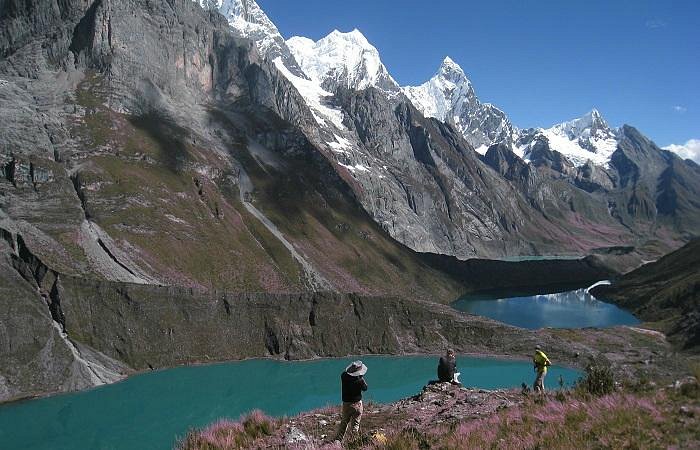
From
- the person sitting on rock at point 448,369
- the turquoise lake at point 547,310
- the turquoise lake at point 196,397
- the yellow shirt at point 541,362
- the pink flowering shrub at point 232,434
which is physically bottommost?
the turquoise lake at point 196,397

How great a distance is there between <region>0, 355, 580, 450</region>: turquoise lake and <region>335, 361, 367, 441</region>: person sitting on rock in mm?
35799

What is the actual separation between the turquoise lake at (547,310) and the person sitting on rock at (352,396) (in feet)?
370

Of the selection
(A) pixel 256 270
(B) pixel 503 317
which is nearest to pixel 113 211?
(A) pixel 256 270

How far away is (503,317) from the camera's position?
435ft

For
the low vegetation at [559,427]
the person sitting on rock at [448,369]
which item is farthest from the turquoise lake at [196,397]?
the low vegetation at [559,427]

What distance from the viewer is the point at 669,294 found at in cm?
12950

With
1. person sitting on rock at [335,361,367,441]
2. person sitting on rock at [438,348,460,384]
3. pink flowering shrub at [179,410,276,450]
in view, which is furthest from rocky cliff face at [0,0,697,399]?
person sitting on rock at [335,361,367,441]

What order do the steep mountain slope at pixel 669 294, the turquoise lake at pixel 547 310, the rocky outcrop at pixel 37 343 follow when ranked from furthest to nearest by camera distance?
1. the turquoise lake at pixel 547 310
2. the steep mountain slope at pixel 669 294
3. the rocky outcrop at pixel 37 343

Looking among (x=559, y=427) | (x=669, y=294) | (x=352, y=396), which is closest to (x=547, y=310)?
(x=669, y=294)

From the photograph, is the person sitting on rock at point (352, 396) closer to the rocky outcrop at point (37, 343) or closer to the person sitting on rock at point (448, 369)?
the person sitting on rock at point (448, 369)

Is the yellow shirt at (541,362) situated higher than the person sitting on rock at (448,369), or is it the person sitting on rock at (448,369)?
the yellow shirt at (541,362)

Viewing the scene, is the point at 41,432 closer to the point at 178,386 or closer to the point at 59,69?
the point at 178,386

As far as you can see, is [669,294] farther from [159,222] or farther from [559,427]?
[559,427]

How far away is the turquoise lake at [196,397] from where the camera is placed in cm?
5059
